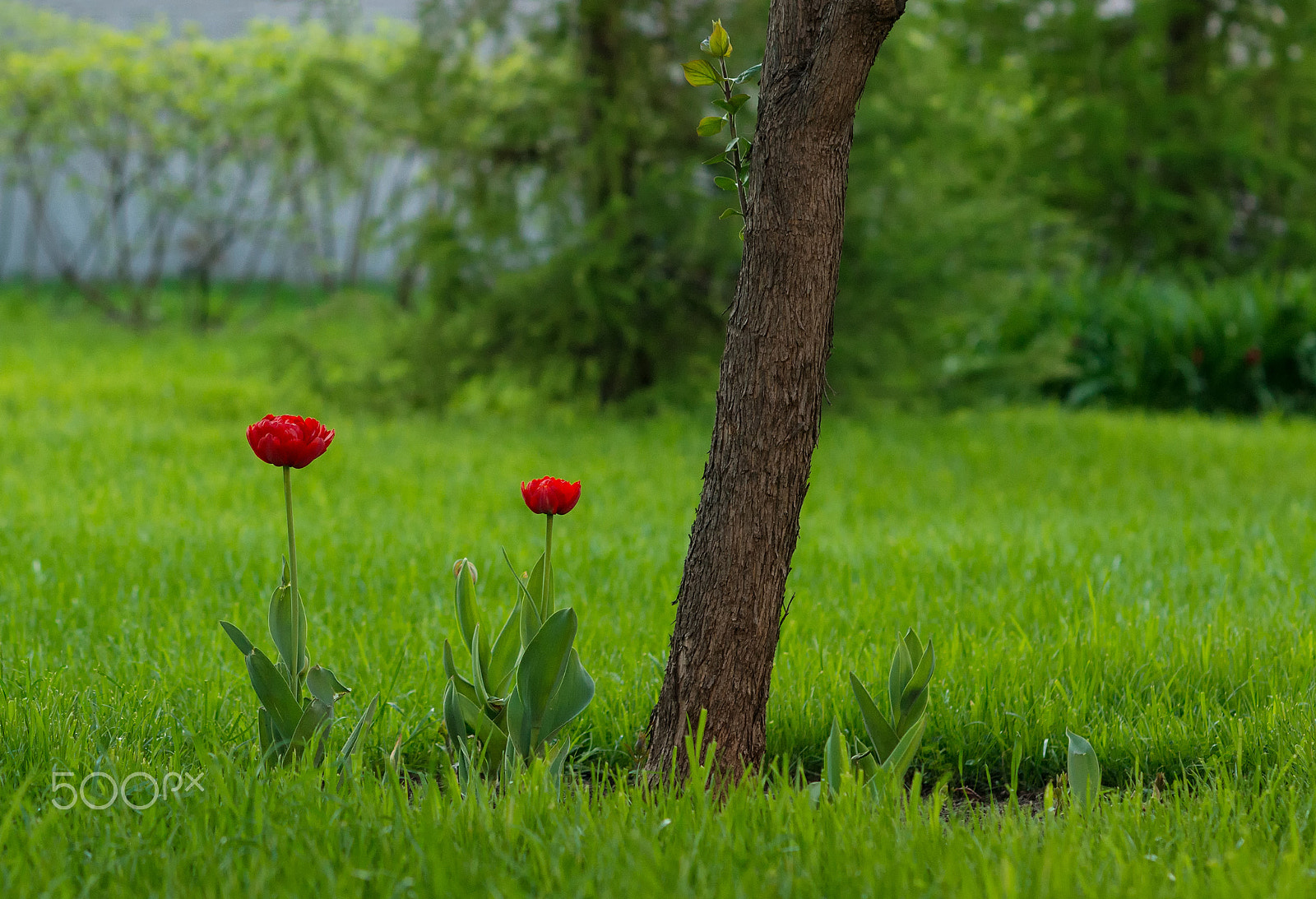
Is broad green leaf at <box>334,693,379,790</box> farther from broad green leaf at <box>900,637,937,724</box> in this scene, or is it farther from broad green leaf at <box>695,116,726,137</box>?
broad green leaf at <box>695,116,726,137</box>

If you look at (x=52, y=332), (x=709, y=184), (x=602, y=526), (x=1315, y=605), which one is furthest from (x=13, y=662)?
(x=52, y=332)

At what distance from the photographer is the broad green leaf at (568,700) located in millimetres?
2102

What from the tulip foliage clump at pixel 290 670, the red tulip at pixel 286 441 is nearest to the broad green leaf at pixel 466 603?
the tulip foliage clump at pixel 290 670

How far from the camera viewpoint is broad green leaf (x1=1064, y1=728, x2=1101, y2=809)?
2.04 m

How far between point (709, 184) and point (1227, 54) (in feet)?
20.1

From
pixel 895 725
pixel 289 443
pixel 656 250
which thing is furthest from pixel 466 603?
pixel 656 250

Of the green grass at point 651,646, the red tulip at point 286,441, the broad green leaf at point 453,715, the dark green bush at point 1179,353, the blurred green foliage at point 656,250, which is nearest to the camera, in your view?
the green grass at point 651,646

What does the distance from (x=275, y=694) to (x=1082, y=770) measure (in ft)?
4.58

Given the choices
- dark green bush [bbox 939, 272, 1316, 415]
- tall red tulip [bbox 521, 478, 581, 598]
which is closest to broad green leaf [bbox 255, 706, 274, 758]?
tall red tulip [bbox 521, 478, 581, 598]

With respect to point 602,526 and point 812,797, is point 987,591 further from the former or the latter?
point 812,797

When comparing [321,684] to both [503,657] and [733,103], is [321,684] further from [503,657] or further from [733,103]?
[733,103]

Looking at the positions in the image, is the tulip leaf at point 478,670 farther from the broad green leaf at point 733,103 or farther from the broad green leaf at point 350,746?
the broad green leaf at point 733,103

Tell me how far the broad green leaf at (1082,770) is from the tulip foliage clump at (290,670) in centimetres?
119

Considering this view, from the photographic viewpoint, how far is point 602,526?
15.4 feet
